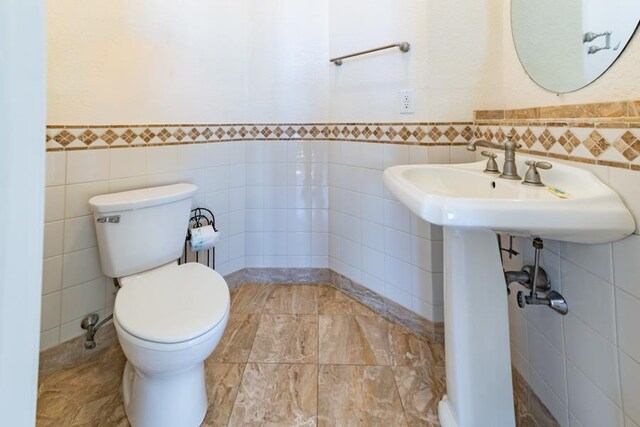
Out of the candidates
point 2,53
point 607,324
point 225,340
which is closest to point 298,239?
point 225,340

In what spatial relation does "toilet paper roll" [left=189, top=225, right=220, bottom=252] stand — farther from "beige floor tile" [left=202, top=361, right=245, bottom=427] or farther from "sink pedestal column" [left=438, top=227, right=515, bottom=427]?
"sink pedestal column" [left=438, top=227, right=515, bottom=427]

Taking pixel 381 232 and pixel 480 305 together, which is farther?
pixel 381 232

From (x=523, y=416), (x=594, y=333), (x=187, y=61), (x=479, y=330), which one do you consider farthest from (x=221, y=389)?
(x=187, y=61)

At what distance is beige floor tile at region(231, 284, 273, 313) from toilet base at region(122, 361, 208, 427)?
2.55 feet

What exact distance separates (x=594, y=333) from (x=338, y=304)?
1.27 meters

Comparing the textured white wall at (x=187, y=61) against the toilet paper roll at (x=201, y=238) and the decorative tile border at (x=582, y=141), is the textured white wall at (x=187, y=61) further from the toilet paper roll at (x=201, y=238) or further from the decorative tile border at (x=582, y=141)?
the decorative tile border at (x=582, y=141)

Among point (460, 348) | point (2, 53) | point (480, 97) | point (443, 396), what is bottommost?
point (443, 396)

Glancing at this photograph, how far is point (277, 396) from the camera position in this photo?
124 cm

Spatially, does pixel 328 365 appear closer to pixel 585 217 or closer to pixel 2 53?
pixel 585 217

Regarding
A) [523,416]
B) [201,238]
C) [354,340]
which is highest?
[201,238]

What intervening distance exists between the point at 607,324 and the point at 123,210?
1641 millimetres

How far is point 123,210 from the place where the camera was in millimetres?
1299

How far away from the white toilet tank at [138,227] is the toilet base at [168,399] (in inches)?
18.6

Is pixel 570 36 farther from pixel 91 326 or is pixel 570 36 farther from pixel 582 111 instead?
pixel 91 326
